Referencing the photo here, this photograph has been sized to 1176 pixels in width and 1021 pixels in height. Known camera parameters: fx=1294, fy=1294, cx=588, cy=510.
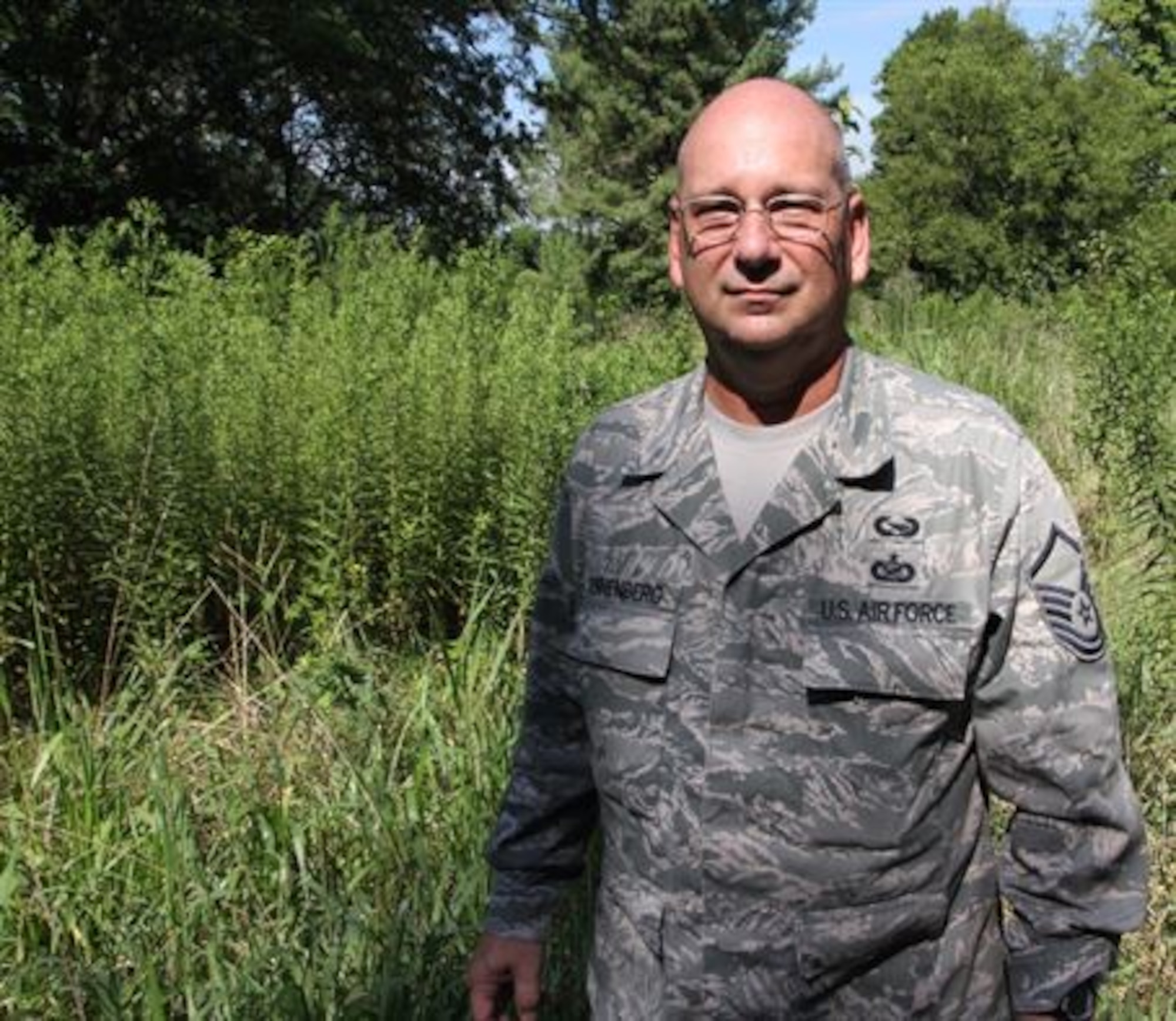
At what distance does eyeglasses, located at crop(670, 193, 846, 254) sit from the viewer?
1463mm

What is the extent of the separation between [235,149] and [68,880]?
13729 mm

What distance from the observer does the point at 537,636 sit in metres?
1.78

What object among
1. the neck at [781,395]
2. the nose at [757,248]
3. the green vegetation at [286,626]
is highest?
the nose at [757,248]

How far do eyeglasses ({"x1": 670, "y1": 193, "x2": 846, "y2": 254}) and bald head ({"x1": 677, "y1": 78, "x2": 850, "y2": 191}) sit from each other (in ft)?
0.09

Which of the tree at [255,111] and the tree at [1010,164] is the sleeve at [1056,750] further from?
the tree at [1010,164]

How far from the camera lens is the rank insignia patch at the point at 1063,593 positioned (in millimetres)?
1413

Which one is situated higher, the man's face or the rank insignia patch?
the man's face

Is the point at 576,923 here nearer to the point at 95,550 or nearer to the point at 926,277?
the point at 95,550

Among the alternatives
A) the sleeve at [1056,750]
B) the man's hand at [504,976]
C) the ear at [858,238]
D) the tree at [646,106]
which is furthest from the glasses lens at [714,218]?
the tree at [646,106]

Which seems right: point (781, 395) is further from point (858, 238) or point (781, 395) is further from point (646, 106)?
Answer: point (646, 106)

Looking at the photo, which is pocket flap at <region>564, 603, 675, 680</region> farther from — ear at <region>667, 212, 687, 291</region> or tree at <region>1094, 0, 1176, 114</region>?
tree at <region>1094, 0, 1176, 114</region>

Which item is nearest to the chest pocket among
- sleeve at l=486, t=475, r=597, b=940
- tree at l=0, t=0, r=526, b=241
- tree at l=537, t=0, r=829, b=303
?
sleeve at l=486, t=475, r=597, b=940

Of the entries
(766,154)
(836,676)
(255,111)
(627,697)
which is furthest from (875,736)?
(255,111)

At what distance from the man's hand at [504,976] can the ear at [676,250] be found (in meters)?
0.92
